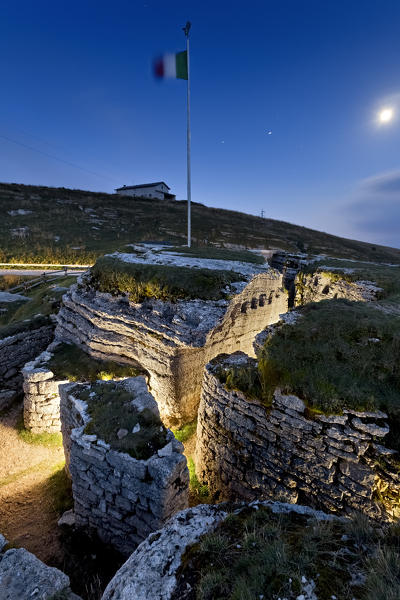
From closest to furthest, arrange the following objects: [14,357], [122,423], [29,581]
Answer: [29,581] → [122,423] → [14,357]

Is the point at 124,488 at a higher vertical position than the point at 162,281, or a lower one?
lower

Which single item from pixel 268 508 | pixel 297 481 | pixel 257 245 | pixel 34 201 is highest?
pixel 34 201

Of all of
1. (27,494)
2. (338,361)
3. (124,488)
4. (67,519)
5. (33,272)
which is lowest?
(27,494)

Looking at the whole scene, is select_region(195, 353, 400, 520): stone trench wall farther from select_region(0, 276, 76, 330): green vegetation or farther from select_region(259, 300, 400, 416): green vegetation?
select_region(0, 276, 76, 330): green vegetation

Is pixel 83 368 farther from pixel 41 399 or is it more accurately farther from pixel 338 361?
pixel 338 361

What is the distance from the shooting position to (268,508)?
12.7 ft

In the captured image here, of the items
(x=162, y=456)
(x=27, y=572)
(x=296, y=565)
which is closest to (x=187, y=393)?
(x=162, y=456)

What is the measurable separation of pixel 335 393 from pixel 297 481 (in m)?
2.08

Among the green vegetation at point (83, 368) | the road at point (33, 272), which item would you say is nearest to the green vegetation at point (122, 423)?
the green vegetation at point (83, 368)

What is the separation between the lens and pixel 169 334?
32.8 ft

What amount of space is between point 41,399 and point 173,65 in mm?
22027

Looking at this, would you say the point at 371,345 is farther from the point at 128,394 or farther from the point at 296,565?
the point at 128,394

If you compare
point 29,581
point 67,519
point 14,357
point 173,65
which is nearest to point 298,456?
point 29,581

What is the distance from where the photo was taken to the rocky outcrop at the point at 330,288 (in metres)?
15.4
